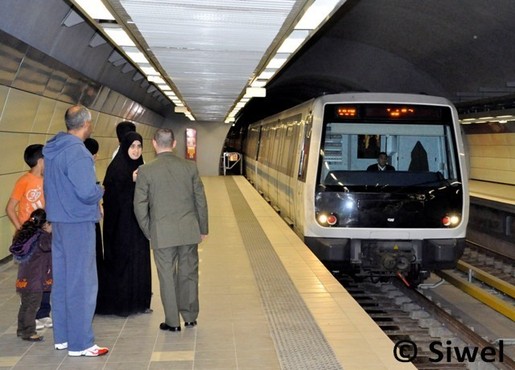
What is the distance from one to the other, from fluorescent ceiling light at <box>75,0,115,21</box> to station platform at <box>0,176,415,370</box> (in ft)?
8.92

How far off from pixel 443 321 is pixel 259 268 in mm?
2455

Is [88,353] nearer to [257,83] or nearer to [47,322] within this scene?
[47,322]

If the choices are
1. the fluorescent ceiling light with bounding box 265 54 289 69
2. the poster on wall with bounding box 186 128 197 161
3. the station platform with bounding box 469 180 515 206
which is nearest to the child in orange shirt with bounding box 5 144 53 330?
the fluorescent ceiling light with bounding box 265 54 289 69

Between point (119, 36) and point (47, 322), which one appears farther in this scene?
point (119, 36)

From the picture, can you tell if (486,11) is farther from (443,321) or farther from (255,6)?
(255,6)

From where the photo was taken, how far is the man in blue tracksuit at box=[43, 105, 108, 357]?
14.9 feet

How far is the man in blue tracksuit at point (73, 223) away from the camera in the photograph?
455 centimetres

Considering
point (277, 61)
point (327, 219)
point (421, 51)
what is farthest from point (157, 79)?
point (421, 51)

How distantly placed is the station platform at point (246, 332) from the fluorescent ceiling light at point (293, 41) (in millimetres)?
2602

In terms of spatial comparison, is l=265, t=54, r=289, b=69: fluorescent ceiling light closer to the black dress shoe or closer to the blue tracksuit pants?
the black dress shoe

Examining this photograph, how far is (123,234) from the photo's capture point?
18.5ft

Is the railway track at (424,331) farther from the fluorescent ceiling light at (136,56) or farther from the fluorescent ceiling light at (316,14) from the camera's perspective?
the fluorescent ceiling light at (136,56)

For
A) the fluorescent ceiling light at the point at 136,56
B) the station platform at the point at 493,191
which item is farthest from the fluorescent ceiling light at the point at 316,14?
the station platform at the point at 493,191

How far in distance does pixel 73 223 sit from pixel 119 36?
121 inches
